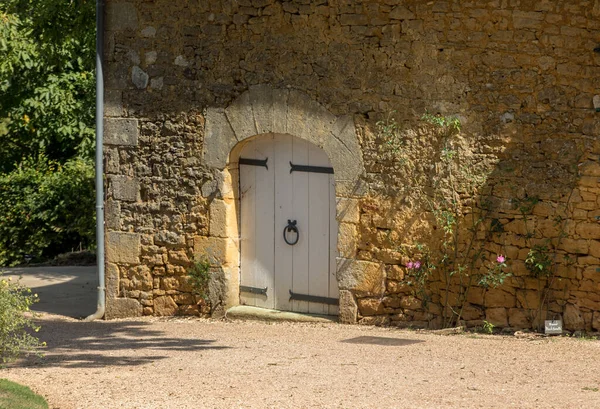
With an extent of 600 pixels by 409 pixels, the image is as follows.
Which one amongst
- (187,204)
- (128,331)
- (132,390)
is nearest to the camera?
(132,390)

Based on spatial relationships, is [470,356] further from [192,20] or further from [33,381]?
[192,20]

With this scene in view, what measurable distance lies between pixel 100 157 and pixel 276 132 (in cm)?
209

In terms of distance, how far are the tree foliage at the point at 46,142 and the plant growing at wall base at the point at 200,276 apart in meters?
5.00

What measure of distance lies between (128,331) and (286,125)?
2.51m

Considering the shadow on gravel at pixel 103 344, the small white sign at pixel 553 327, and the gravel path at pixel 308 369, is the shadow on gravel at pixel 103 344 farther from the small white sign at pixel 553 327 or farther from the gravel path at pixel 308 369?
the small white sign at pixel 553 327

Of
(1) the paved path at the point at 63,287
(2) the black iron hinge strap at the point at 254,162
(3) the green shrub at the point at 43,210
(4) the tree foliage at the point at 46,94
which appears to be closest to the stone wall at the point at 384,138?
(2) the black iron hinge strap at the point at 254,162

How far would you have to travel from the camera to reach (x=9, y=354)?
767cm

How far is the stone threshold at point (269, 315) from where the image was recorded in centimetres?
934

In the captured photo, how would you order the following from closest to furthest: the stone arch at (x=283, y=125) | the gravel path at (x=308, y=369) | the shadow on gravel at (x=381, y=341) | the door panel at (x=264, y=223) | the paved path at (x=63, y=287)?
the gravel path at (x=308, y=369) < the shadow on gravel at (x=381, y=341) < the stone arch at (x=283, y=125) < the door panel at (x=264, y=223) < the paved path at (x=63, y=287)

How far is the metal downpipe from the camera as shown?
9.99 meters

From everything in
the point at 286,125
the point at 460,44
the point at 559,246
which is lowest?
the point at 559,246

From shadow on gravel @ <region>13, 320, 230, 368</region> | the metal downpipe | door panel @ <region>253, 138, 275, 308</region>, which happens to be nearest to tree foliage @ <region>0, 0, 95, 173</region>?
the metal downpipe

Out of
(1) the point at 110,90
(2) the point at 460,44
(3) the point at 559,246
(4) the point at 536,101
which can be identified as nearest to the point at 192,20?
(1) the point at 110,90

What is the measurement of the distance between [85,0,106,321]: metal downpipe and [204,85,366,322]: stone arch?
1230 millimetres
